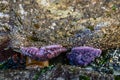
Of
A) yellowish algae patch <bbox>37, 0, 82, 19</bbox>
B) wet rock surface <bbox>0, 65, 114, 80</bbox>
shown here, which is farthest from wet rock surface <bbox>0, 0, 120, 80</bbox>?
wet rock surface <bbox>0, 65, 114, 80</bbox>

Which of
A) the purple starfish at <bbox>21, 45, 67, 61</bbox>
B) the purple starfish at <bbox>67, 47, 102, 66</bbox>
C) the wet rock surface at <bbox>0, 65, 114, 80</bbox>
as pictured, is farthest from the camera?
the purple starfish at <bbox>67, 47, 102, 66</bbox>

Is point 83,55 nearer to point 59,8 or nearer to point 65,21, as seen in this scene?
point 65,21

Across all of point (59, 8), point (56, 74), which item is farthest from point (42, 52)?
point (59, 8)

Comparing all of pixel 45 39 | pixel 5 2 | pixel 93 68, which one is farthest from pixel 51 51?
pixel 5 2

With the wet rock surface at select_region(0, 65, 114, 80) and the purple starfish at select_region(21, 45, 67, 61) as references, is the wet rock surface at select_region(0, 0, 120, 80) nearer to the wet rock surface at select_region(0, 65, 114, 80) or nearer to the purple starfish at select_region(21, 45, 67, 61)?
the purple starfish at select_region(21, 45, 67, 61)

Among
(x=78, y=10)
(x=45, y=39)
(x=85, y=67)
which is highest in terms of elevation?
(x=78, y=10)

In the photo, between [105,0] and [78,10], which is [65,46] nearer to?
[78,10]
